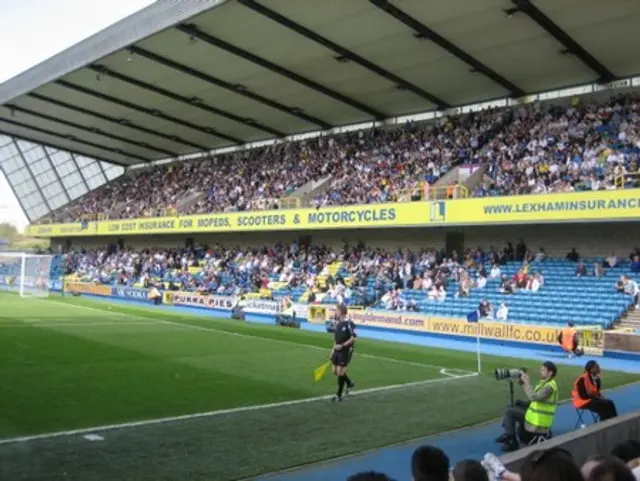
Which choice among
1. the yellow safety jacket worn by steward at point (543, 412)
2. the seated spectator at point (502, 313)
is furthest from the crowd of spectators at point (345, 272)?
the yellow safety jacket worn by steward at point (543, 412)

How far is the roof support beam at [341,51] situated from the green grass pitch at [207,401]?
42.2 ft

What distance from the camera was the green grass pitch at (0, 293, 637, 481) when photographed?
9.37m

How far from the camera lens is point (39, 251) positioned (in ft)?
227

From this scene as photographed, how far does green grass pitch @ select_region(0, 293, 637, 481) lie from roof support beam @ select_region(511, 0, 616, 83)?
13085 mm

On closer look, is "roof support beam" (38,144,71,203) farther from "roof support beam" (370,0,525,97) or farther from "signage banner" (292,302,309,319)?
"roof support beam" (370,0,525,97)

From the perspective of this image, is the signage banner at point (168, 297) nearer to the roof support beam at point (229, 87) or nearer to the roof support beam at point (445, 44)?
the roof support beam at point (229, 87)

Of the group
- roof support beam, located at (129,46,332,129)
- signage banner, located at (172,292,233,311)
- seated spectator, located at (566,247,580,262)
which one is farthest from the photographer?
signage banner, located at (172,292,233,311)

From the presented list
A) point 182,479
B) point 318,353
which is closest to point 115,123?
point 318,353

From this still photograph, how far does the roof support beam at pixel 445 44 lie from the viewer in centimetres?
2586

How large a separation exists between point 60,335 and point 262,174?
25.2 m

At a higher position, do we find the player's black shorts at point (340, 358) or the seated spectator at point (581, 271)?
the seated spectator at point (581, 271)

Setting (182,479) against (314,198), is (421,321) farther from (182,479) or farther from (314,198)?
(182,479)

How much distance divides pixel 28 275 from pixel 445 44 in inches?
1421

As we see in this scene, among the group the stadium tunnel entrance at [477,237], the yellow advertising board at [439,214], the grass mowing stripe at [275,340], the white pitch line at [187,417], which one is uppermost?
the yellow advertising board at [439,214]
